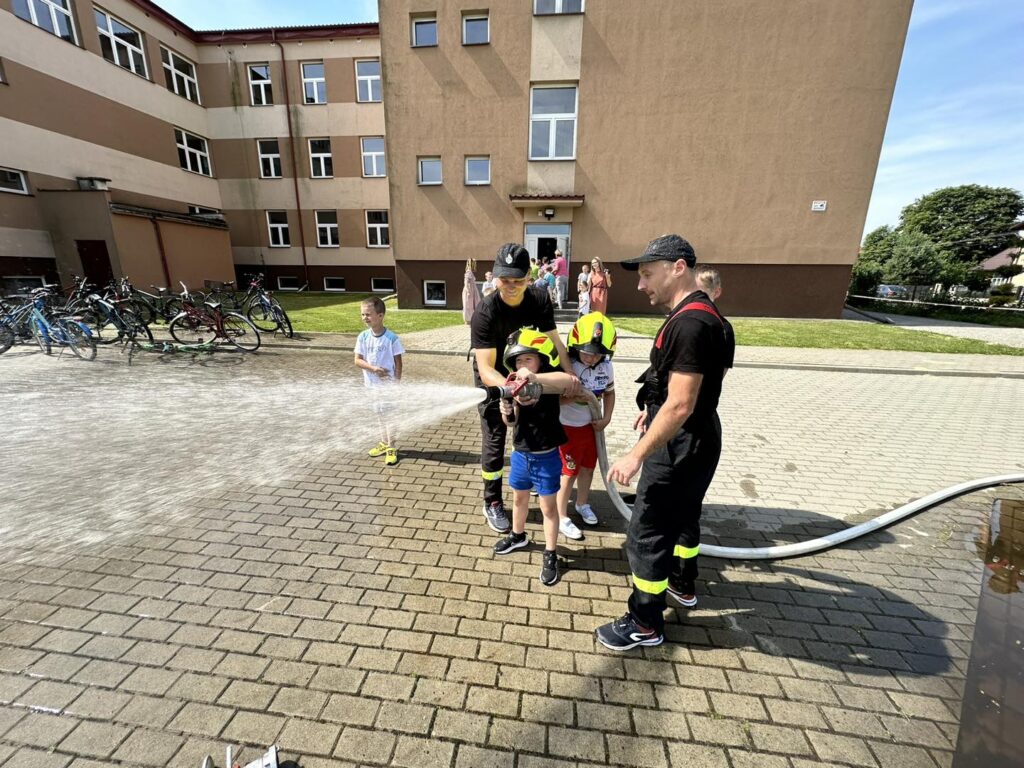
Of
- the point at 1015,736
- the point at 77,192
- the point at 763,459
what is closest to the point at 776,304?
the point at 763,459

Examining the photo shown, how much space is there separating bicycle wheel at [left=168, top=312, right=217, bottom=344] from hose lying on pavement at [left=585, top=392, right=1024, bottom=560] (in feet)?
35.2

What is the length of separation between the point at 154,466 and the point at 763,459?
7086 mm

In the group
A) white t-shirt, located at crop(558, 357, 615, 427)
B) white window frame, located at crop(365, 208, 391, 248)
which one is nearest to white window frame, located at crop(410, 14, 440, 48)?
white window frame, located at crop(365, 208, 391, 248)

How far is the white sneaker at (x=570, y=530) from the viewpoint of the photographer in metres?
3.83

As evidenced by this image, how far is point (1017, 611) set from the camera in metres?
3.16

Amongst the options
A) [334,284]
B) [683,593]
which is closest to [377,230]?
[334,284]

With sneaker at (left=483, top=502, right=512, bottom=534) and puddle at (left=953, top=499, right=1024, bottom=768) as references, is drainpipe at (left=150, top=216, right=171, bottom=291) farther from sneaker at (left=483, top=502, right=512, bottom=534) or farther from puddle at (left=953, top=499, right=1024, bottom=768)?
puddle at (left=953, top=499, right=1024, bottom=768)

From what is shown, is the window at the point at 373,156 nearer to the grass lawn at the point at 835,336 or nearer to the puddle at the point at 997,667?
the grass lawn at the point at 835,336

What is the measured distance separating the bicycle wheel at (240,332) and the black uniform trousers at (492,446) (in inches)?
362

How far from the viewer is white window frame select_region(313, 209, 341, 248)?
2458cm

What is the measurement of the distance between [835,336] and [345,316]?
16059mm

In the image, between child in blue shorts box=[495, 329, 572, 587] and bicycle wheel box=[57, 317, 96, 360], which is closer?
child in blue shorts box=[495, 329, 572, 587]

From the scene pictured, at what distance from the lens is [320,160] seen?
78.5 feet

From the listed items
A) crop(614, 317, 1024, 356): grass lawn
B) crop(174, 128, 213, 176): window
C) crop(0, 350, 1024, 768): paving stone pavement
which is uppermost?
crop(174, 128, 213, 176): window
